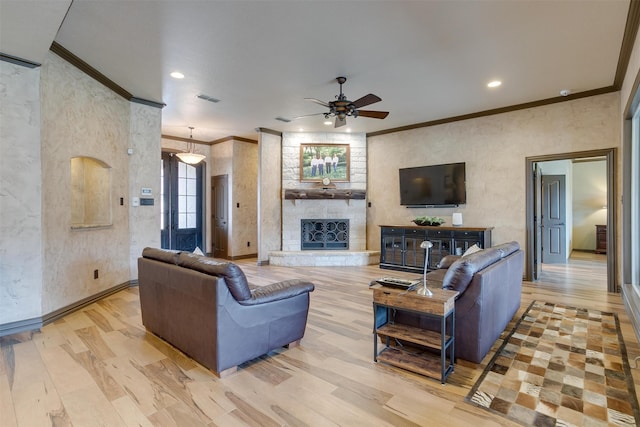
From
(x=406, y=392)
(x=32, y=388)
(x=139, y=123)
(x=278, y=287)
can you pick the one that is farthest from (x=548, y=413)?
(x=139, y=123)

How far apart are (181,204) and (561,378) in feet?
25.7

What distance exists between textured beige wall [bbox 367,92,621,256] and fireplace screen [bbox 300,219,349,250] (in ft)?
2.57

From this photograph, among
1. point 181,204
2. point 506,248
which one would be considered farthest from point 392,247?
point 181,204

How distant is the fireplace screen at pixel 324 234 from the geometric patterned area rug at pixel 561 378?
4318mm

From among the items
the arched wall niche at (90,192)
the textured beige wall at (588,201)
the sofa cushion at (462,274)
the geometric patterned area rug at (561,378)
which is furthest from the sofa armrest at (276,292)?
the textured beige wall at (588,201)

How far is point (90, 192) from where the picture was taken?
4801 mm

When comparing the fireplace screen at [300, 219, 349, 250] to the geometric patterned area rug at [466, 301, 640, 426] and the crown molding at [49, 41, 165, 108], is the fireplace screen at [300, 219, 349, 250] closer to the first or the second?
the crown molding at [49, 41, 165, 108]

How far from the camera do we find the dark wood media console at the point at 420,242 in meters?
5.55

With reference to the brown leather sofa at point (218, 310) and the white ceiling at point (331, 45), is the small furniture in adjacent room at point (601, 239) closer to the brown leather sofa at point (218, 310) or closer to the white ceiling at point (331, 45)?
the white ceiling at point (331, 45)

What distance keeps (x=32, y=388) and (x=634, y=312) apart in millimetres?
5324

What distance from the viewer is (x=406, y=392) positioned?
2.15 metres

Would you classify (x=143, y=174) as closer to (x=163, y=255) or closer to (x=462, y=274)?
(x=163, y=255)

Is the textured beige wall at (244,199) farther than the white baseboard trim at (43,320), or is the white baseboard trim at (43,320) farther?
the textured beige wall at (244,199)

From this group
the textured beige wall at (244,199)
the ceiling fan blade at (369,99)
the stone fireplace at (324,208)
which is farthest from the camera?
the textured beige wall at (244,199)
